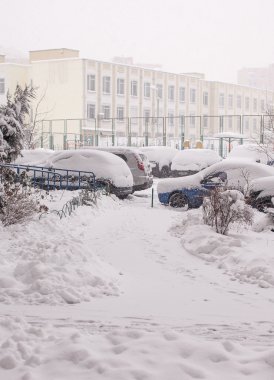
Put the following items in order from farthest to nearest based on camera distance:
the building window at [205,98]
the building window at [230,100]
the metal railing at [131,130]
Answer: the building window at [230,100], the building window at [205,98], the metal railing at [131,130]

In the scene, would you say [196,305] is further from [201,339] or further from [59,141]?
[59,141]

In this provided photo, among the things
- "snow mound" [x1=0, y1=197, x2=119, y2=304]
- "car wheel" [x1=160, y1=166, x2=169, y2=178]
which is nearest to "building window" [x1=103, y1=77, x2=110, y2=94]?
"car wheel" [x1=160, y1=166, x2=169, y2=178]

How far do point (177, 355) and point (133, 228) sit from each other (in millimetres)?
6887

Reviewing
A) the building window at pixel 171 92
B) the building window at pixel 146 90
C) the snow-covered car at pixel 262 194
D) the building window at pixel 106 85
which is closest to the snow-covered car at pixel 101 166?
the snow-covered car at pixel 262 194

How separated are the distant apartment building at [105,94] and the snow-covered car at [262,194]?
36.4 metres

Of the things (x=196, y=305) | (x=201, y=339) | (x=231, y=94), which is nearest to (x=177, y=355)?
(x=201, y=339)

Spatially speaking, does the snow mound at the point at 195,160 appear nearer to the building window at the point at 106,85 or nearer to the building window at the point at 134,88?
the building window at the point at 106,85

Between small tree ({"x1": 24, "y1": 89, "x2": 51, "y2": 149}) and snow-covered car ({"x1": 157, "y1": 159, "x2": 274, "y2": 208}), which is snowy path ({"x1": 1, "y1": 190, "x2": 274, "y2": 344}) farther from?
small tree ({"x1": 24, "y1": 89, "x2": 51, "y2": 149})

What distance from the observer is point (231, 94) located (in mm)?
75688

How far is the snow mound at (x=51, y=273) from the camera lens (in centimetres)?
673

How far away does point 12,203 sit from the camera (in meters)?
10.6

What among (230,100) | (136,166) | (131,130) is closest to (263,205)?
(136,166)

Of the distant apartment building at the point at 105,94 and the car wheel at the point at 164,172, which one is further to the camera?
the distant apartment building at the point at 105,94

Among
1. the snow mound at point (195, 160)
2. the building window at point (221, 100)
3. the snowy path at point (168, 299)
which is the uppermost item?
the building window at point (221, 100)
